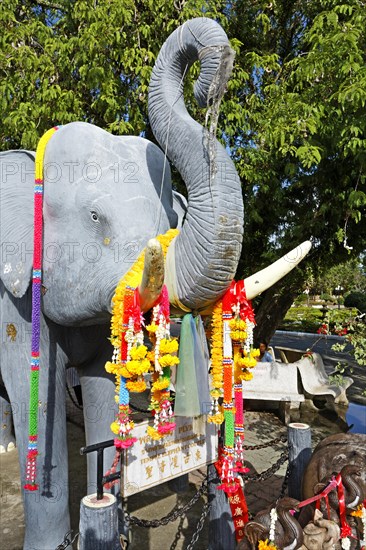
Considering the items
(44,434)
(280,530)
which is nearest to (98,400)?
(44,434)

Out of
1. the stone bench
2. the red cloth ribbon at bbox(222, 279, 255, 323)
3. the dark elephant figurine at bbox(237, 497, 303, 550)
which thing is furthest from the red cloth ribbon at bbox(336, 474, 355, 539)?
the stone bench

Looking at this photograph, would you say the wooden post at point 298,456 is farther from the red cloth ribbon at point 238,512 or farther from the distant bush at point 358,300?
A: the distant bush at point 358,300

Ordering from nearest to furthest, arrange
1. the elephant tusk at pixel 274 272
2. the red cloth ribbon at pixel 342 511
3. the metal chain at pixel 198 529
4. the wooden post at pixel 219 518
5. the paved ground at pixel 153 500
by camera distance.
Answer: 1. the red cloth ribbon at pixel 342 511
2. the elephant tusk at pixel 274 272
3. the metal chain at pixel 198 529
4. the wooden post at pixel 219 518
5. the paved ground at pixel 153 500

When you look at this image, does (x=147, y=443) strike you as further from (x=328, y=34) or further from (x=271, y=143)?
(x=328, y=34)

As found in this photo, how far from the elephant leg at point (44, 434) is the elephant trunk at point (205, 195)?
51.9 inches

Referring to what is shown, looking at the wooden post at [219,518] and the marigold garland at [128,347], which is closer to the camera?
the marigold garland at [128,347]

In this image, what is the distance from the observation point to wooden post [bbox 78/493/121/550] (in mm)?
2061

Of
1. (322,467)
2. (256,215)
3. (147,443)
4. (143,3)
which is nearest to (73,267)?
(147,443)

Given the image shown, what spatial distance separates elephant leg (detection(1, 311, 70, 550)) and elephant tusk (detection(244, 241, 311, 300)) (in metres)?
1.51

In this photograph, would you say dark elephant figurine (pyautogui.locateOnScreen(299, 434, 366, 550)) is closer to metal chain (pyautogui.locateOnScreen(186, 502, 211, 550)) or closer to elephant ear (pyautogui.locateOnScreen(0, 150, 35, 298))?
metal chain (pyautogui.locateOnScreen(186, 502, 211, 550))

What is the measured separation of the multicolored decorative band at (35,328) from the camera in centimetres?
285

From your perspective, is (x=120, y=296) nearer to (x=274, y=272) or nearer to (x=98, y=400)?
(x=274, y=272)

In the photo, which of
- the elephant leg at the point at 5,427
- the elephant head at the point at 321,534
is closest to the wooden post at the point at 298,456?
the elephant head at the point at 321,534

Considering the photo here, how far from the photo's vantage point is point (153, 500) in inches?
166
